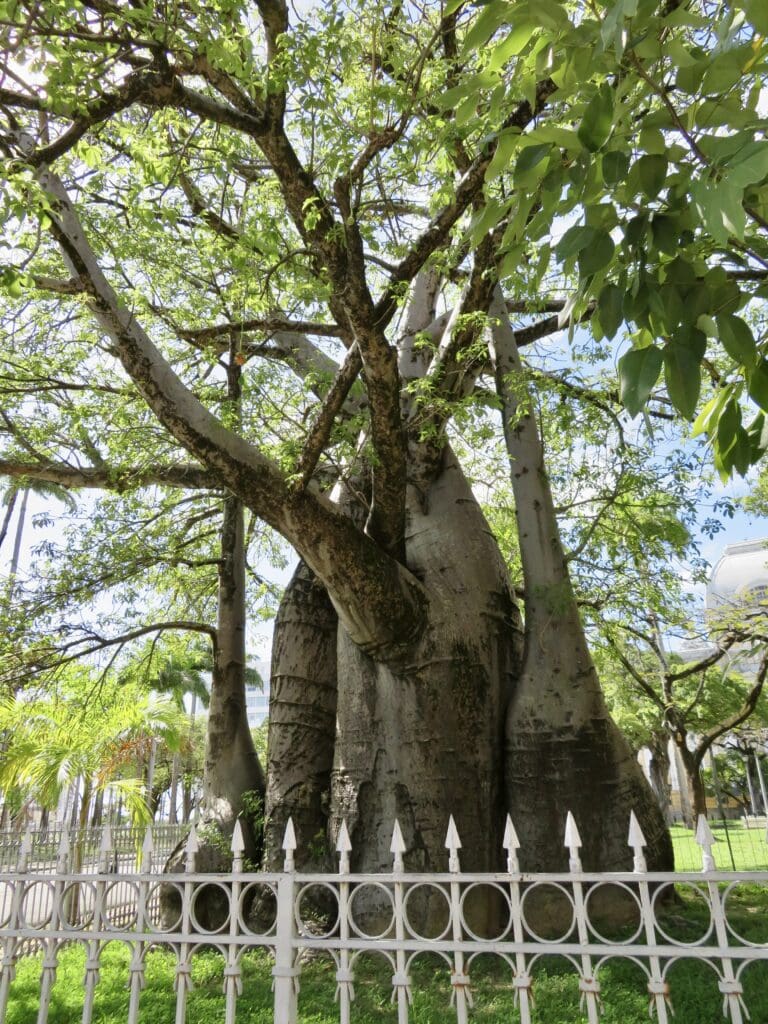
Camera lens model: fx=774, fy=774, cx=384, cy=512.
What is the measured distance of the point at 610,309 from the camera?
1391 mm

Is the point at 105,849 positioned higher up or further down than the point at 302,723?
further down

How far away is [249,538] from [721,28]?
886 cm

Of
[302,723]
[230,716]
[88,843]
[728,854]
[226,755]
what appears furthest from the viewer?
[728,854]

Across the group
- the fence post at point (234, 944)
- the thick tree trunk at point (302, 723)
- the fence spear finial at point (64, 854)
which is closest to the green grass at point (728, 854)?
the thick tree trunk at point (302, 723)

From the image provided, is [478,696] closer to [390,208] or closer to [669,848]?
[669,848]

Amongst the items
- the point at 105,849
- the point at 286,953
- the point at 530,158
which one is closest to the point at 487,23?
the point at 530,158

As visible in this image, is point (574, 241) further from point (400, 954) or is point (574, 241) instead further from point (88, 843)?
point (88, 843)

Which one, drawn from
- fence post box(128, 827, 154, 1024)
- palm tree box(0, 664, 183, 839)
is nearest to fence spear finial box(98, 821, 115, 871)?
fence post box(128, 827, 154, 1024)

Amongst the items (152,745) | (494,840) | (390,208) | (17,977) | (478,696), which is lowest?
(17,977)

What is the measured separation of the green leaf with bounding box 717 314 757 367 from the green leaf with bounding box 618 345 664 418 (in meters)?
0.11

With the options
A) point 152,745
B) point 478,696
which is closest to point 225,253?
point 478,696

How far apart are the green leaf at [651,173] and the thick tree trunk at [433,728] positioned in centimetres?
441

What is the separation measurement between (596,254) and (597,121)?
8.9 inches

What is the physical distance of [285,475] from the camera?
4.63 metres
